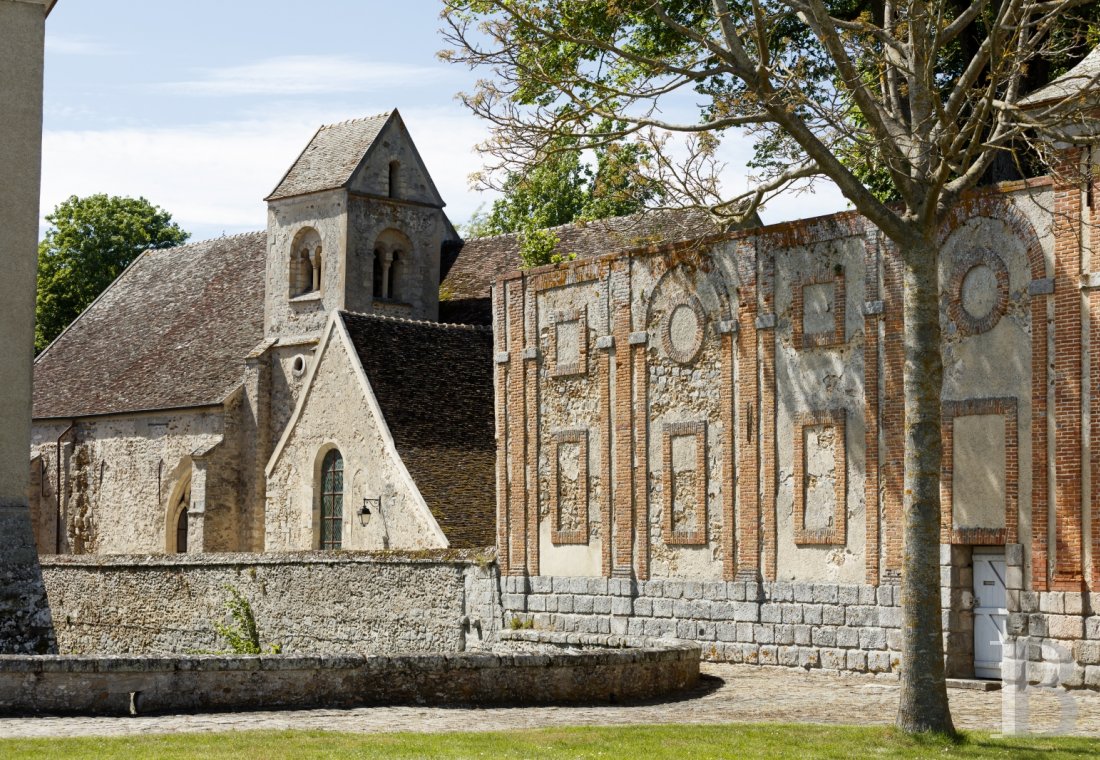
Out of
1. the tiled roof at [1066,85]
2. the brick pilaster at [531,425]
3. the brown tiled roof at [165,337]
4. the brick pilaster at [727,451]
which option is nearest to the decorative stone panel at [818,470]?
the brick pilaster at [727,451]

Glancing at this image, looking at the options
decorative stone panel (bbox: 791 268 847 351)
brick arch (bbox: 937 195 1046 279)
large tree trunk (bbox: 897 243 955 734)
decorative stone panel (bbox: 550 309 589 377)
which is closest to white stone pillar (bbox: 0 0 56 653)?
decorative stone panel (bbox: 550 309 589 377)

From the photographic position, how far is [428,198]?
133ft

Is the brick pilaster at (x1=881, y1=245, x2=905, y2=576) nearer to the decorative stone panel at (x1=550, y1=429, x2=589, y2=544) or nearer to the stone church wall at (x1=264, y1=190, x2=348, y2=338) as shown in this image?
the decorative stone panel at (x1=550, y1=429, x2=589, y2=544)

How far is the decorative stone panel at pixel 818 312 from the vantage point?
20.1 metres

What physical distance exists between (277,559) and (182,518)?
14.2m

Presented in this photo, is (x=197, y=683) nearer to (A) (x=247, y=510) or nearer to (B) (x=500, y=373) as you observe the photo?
(B) (x=500, y=373)

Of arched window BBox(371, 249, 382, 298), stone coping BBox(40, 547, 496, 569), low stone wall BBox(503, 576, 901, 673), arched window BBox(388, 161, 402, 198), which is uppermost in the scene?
arched window BBox(388, 161, 402, 198)

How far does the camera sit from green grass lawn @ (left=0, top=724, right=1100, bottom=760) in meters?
11.6

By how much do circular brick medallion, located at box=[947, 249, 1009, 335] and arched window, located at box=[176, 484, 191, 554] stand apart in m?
26.1

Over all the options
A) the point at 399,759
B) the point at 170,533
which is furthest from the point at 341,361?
the point at 399,759

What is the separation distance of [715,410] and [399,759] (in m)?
11.2

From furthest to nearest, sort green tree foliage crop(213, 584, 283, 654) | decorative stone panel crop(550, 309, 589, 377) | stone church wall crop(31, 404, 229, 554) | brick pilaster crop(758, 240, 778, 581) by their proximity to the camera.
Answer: stone church wall crop(31, 404, 229, 554) → green tree foliage crop(213, 584, 283, 654) → decorative stone panel crop(550, 309, 589, 377) → brick pilaster crop(758, 240, 778, 581)

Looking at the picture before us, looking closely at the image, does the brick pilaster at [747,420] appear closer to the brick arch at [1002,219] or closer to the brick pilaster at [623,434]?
the brick pilaster at [623,434]

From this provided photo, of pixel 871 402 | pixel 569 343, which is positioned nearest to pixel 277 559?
pixel 569 343
